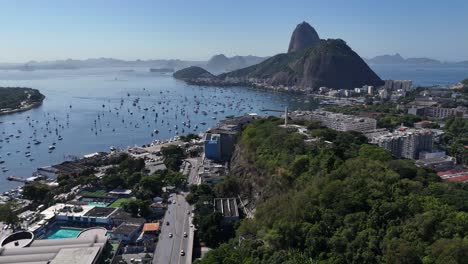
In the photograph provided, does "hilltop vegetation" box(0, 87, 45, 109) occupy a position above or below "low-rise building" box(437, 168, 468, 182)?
above

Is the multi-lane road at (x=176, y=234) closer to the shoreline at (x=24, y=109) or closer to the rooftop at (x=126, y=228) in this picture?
the rooftop at (x=126, y=228)

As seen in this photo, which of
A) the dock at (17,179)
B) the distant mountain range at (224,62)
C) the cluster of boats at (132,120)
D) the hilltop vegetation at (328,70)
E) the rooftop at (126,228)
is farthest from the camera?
the distant mountain range at (224,62)

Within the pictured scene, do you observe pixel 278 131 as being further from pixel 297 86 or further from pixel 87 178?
pixel 297 86

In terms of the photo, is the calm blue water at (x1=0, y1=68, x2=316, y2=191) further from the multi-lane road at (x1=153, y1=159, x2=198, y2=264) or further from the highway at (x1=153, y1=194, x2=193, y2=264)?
the highway at (x1=153, y1=194, x2=193, y2=264)

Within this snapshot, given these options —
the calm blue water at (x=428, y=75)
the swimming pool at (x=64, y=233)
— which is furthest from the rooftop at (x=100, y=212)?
the calm blue water at (x=428, y=75)

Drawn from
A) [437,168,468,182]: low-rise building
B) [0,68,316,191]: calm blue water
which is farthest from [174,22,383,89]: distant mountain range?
[437,168,468,182]: low-rise building

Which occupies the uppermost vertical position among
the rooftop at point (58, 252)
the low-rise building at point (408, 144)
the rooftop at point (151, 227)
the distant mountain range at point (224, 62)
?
the distant mountain range at point (224, 62)
